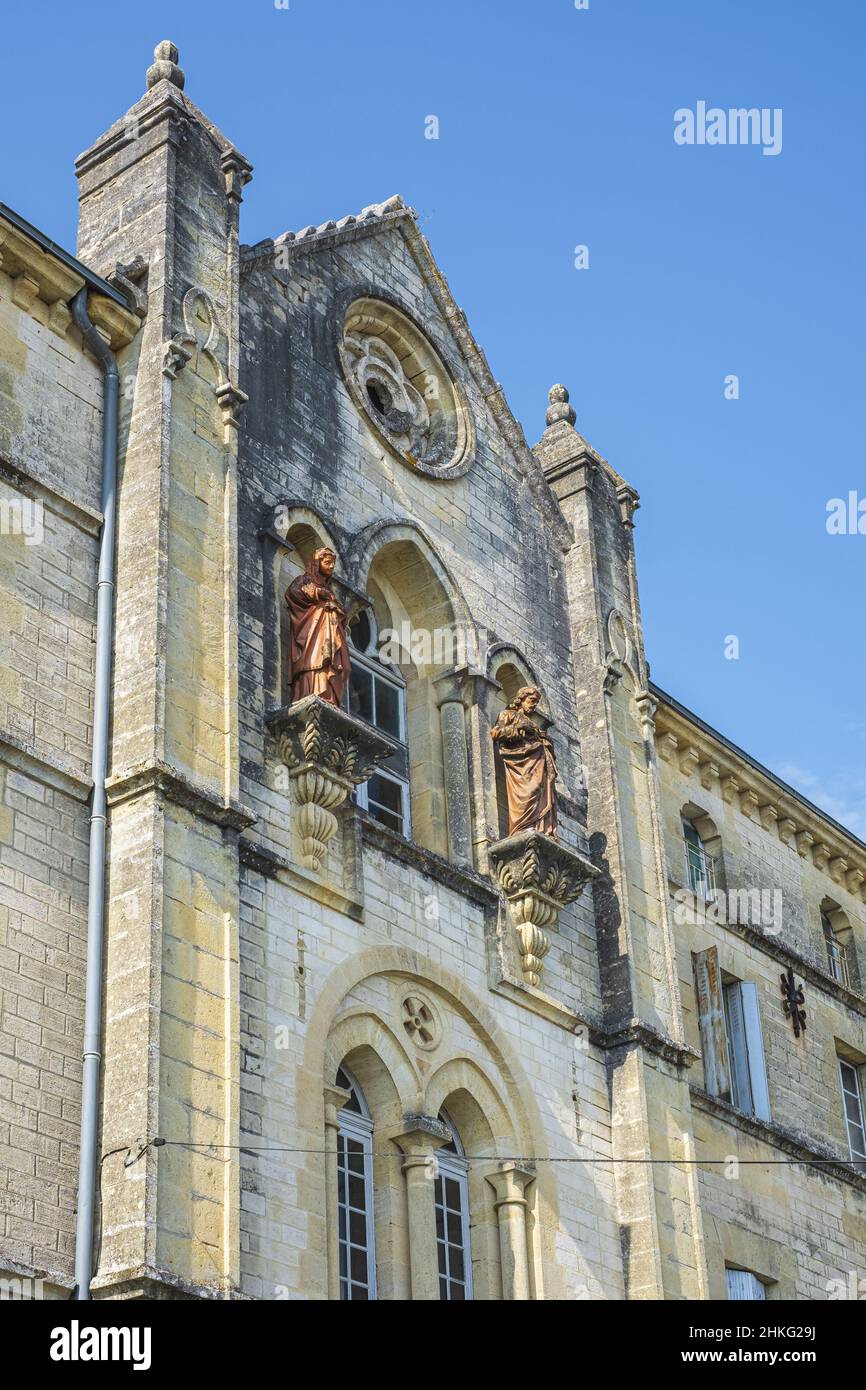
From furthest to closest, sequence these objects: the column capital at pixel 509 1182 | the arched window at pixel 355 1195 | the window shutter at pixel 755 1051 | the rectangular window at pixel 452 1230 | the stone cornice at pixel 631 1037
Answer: the window shutter at pixel 755 1051 → the stone cornice at pixel 631 1037 → the column capital at pixel 509 1182 → the rectangular window at pixel 452 1230 → the arched window at pixel 355 1195

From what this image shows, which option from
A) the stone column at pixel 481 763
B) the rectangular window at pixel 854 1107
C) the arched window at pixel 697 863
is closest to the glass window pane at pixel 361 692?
the stone column at pixel 481 763

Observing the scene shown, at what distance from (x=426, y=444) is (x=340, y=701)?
4.90 metres

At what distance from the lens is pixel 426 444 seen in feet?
76.7

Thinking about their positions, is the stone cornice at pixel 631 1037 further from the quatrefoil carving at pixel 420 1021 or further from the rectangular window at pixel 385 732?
the rectangular window at pixel 385 732

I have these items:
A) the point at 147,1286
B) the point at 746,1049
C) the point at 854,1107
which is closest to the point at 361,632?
the point at 746,1049

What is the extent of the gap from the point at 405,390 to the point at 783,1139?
929cm

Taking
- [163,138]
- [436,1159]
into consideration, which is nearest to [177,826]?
[436,1159]

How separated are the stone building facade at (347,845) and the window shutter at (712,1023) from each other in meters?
0.04

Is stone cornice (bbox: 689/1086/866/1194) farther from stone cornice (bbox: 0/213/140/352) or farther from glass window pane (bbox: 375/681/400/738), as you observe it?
stone cornice (bbox: 0/213/140/352)

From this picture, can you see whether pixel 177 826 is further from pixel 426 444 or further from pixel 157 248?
pixel 426 444

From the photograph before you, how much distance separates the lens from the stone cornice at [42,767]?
16.5 metres

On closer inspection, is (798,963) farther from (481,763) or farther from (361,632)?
(361,632)

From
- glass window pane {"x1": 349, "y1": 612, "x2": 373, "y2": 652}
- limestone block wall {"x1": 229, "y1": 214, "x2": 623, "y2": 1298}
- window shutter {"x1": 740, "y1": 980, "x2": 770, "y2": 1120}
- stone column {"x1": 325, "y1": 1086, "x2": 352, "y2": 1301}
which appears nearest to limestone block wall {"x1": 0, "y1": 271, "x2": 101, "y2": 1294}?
limestone block wall {"x1": 229, "y1": 214, "x2": 623, "y2": 1298}
